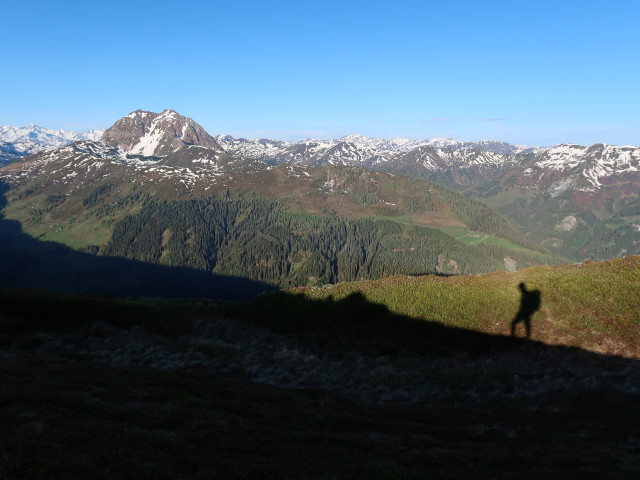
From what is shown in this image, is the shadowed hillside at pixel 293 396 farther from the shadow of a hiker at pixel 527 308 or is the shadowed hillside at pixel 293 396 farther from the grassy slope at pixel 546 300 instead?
the shadow of a hiker at pixel 527 308

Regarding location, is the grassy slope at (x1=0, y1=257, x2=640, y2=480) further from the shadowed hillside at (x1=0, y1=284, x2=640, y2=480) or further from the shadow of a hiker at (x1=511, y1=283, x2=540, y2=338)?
the shadow of a hiker at (x1=511, y1=283, x2=540, y2=338)

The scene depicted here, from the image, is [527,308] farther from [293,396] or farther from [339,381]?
[293,396]

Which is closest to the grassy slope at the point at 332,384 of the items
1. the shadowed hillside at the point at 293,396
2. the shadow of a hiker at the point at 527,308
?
the shadowed hillside at the point at 293,396

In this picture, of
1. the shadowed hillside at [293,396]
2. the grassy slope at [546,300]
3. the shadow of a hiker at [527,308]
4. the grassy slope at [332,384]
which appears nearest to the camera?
the shadowed hillside at [293,396]

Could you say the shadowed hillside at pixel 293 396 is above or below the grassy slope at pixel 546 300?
below

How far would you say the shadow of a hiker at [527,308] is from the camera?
166ft

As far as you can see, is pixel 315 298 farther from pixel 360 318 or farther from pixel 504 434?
pixel 504 434

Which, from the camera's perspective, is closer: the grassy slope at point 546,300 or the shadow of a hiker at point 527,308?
the grassy slope at point 546,300

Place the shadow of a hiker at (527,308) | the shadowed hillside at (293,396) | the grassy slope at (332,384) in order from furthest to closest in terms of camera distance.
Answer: the shadow of a hiker at (527,308) → the grassy slope at (332,384) → the shadowed hillside at (293,396)

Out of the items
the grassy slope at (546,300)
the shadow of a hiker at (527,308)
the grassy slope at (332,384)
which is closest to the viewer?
the grassy slope at (332,384)

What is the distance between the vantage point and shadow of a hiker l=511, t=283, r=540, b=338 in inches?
1989

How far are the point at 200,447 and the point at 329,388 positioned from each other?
24.6 m

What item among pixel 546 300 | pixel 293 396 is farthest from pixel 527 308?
pixel 293 396

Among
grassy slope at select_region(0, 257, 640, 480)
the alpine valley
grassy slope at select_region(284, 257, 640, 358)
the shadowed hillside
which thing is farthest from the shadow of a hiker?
the shadowed hillside
